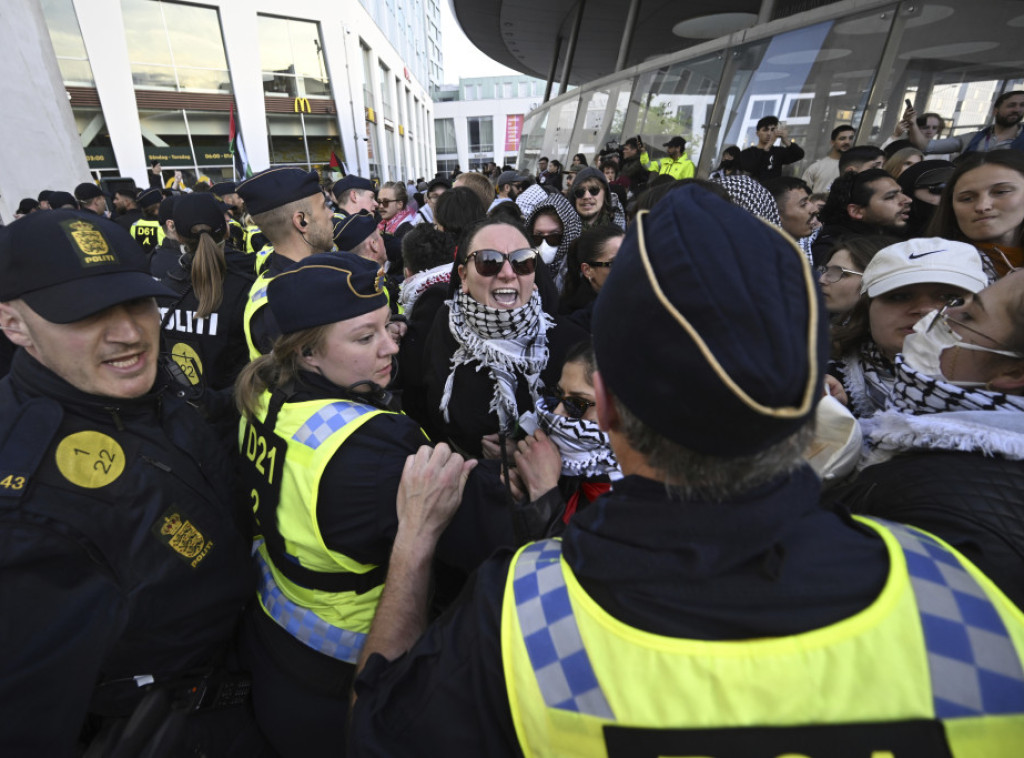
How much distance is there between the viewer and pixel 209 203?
3592mm

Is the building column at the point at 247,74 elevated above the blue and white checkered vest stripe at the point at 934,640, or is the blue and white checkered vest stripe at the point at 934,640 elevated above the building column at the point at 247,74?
the building column at the point at 247,74

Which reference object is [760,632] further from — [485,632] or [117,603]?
[117,603]

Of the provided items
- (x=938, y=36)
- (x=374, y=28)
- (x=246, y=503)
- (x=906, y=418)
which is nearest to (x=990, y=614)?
(x=906, y=418)

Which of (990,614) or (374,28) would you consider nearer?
(990,614)

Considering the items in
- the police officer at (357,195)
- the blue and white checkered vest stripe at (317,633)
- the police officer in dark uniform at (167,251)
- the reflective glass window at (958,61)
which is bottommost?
the blue and white checkered vest stripe at (317,633)

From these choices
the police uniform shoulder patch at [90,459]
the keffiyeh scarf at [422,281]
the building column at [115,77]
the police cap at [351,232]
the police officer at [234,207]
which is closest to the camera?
the police uniform shoulder patch at [90,459]

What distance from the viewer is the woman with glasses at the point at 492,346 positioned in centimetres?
235

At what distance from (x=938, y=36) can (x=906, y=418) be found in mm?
8952

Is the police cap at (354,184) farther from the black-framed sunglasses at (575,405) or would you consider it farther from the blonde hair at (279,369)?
the black-framed sunglasses at (575,405)

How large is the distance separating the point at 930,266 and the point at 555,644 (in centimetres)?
182

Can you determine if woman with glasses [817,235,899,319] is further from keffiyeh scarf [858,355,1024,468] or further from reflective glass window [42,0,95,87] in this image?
reflective glass window [42,0,95,87]

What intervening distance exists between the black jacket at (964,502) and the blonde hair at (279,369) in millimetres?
1696

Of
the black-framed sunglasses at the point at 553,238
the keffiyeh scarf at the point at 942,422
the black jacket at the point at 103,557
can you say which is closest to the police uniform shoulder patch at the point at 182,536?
the black jacket at the point at 103,557

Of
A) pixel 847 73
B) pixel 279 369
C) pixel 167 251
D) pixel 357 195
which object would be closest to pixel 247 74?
pixel 357 195
